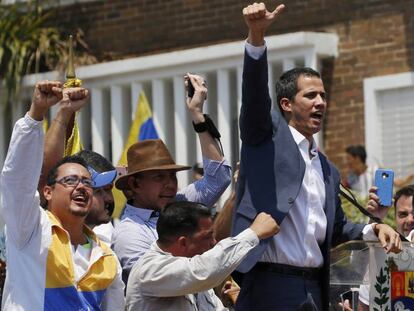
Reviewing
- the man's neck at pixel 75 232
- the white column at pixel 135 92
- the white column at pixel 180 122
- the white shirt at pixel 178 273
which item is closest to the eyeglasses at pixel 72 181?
the man's neck at pixel 75 232

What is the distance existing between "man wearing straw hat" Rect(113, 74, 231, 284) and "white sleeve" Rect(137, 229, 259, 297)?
824mm

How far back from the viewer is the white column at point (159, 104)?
16.8 m

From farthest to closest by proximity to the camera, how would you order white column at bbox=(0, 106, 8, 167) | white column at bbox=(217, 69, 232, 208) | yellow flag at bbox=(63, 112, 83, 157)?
white column at bbox=(0, 106, 8, 167), white column at bbox=(217, 69, 232, 208), yellow flag at bbox=(63, 112, 83, 157)

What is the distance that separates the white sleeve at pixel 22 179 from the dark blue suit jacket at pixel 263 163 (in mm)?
1113

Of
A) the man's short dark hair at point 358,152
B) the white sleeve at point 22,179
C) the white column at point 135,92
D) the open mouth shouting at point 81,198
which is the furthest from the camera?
the white column at point 135,92

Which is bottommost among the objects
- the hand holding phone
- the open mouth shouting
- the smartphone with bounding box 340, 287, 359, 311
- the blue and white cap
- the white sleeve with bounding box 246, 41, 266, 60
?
the smartphone with bounding box 340, 287, 359, 311

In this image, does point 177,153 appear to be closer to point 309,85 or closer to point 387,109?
point 387,109

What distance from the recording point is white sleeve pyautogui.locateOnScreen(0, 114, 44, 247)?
25.3 feet

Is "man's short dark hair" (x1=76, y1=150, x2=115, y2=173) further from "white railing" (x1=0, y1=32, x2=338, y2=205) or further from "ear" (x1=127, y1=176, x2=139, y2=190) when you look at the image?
"white railing" (x1=0, y1=32, x2=338, y2=205)

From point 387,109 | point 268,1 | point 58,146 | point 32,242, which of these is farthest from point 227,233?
point 387,109

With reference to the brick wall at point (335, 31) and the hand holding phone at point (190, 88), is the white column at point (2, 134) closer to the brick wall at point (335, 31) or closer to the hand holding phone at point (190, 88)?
the brick wall at point (335, 31)

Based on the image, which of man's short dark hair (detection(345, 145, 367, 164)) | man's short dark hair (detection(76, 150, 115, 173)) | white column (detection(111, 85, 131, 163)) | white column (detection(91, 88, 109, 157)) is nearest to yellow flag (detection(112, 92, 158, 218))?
white column (detection(111, 85, 131, 163))

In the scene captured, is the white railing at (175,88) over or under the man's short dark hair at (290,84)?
over

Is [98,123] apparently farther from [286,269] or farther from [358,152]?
[286,269]
